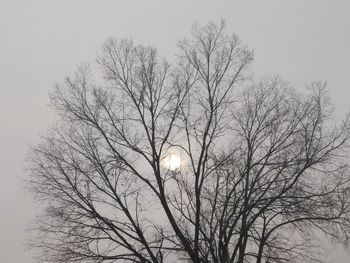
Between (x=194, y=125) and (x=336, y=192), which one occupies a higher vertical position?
(x=194, y=125)

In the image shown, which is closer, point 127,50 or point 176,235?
point 176,235

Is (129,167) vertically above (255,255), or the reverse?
(129,167)

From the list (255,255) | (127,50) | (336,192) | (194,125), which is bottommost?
(255,255)

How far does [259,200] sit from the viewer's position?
2006 cm

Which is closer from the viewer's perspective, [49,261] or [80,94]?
[49,261]

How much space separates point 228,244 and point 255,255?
3.63ft

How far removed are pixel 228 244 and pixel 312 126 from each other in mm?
5395

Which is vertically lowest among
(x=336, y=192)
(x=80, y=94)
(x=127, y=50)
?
(x=336, y=192)

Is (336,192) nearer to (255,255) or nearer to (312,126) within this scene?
(312,126)

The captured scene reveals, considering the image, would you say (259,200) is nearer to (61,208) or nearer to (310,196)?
(310,196)

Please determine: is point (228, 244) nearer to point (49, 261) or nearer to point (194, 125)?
point (194, 125)

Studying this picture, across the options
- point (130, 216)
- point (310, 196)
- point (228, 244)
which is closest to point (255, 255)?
point (228, 244)

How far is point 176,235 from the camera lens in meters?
19.9

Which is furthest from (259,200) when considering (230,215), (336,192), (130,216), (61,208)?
(61,208)
